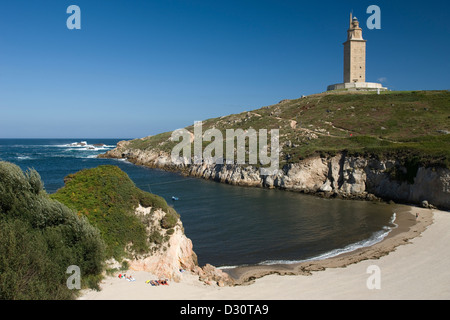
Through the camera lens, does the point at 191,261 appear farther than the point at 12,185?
Yes

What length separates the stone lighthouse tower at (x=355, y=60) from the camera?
88688 mm

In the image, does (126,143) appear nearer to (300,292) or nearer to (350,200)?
(350,200)

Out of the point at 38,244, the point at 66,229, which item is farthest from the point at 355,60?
the point at 38,244

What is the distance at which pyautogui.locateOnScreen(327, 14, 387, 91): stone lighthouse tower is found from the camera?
3492 inches

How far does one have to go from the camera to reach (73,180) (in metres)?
15.6

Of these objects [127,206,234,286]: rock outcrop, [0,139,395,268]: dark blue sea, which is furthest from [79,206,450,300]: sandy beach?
[0,139,395,268]: dark blue sea

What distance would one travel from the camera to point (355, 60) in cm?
8912

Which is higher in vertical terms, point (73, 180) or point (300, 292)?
point (73, 180)

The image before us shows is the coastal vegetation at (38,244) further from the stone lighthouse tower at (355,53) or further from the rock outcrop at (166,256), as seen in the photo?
the stone lighthouse tower at (355,53)

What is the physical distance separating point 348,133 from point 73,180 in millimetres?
53576

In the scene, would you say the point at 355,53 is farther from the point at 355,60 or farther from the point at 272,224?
the point at 272,224

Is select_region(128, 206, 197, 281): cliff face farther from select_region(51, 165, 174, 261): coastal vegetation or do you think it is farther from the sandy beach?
the sandy beach

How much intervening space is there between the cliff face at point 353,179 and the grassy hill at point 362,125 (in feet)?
4.12
